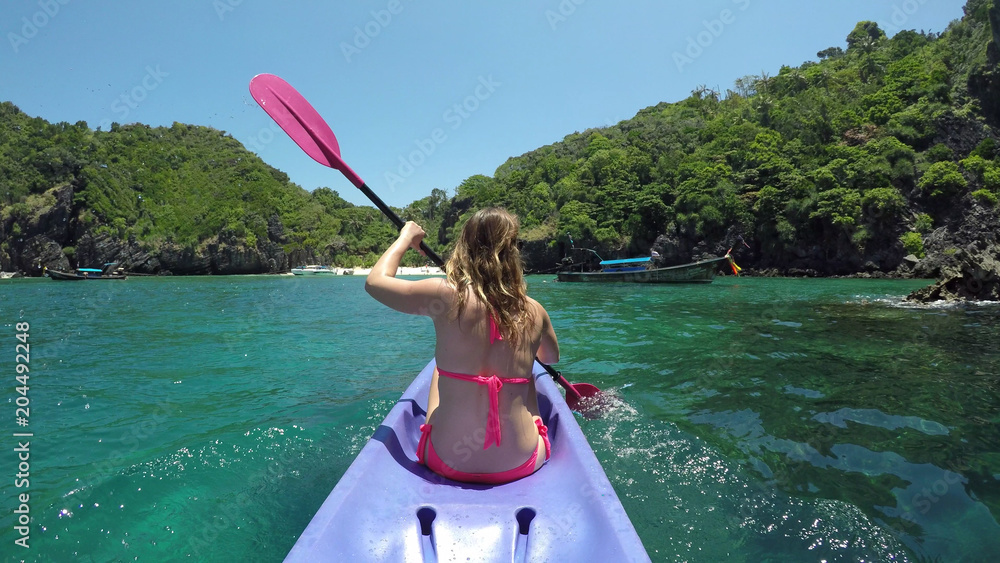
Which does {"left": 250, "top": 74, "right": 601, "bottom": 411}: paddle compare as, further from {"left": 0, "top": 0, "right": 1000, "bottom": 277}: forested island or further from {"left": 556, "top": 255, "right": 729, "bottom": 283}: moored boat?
{"left": 556, "top": 255, "right": 729, "bottom": 283}: moored boat

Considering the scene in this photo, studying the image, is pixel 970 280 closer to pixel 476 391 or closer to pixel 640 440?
pixel 640 440

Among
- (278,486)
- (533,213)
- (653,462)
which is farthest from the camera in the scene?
(533,213)

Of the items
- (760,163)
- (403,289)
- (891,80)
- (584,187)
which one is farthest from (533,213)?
(403,289)

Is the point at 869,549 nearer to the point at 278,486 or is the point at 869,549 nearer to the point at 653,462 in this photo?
the point at 653,462

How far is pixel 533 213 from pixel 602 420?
201 feet

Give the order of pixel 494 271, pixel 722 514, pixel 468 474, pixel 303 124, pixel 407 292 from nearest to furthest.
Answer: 1. pixel 407 292
2. pixel 494 271
3. pixel 468 474
4. pixel 722 514
5. pixel 303 124

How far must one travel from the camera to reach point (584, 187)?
2275 inches

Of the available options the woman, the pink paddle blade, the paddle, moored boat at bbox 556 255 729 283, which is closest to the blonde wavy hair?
the woman

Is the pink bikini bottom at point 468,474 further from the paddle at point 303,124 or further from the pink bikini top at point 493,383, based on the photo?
the paddle at point 303,124

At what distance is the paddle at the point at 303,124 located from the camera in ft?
11.8

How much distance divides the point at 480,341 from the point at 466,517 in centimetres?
74

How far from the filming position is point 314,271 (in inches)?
3049

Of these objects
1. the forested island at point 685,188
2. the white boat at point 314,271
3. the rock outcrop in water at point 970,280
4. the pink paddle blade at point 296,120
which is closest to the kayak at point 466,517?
the pink paddle blade at point 296,120

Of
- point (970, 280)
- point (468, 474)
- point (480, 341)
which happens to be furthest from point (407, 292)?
point (970, 280)
